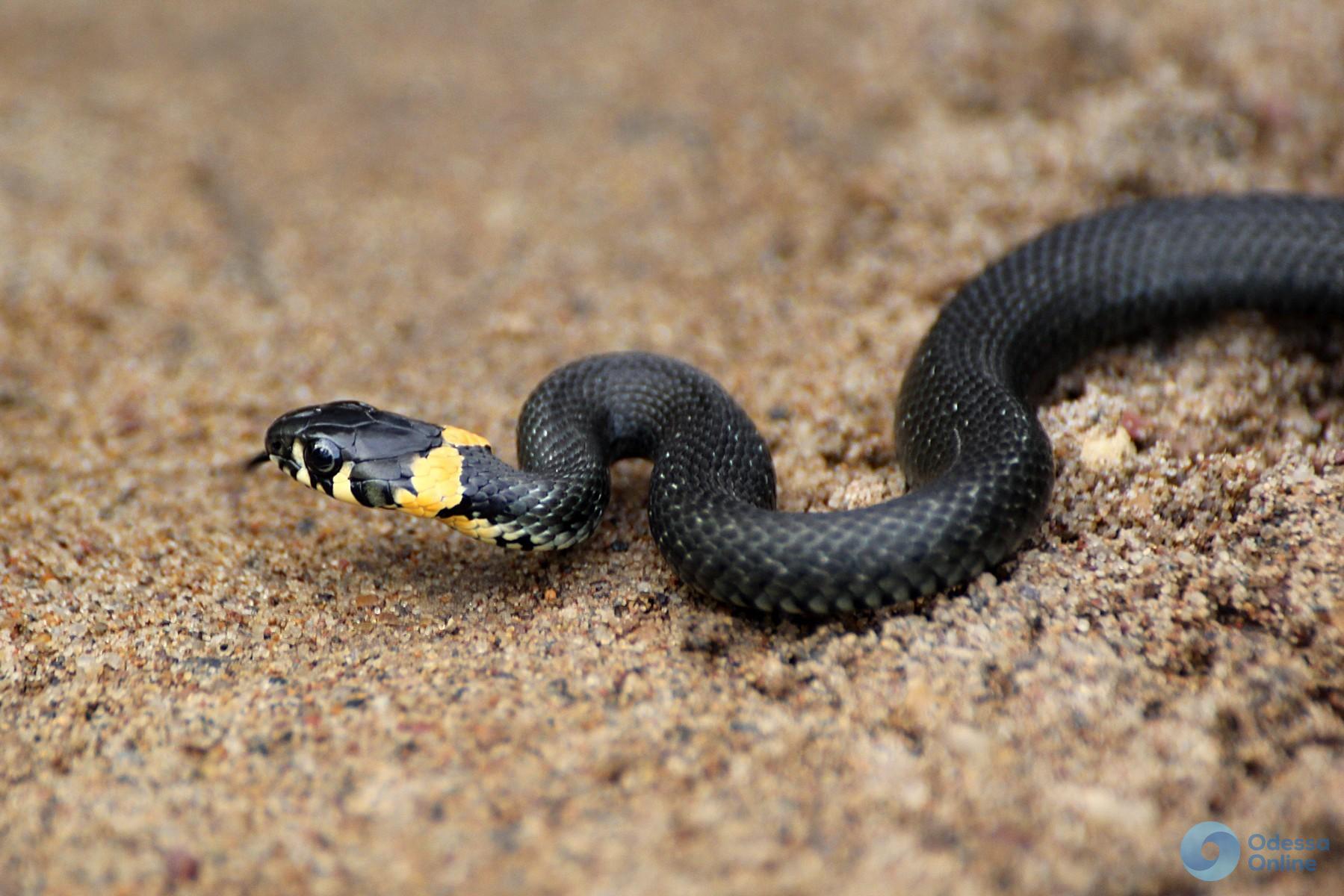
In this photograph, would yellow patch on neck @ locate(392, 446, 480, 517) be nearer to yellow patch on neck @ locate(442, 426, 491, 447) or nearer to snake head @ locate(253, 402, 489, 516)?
snake head @ locate(253, 402, 489, 516)

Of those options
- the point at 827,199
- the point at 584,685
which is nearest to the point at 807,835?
the point at 584,685

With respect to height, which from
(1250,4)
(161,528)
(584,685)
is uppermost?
(1250,4)

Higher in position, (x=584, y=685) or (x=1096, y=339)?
(x=1096, y=339)

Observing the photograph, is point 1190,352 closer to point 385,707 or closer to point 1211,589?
point 1211,589

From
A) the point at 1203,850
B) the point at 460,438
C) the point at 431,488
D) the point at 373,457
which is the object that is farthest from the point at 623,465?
the point at 1203,850

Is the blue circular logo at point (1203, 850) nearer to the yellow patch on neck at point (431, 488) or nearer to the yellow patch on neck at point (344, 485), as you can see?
the yellow patch on neck at point (431, 488)

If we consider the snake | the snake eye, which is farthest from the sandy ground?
the snake eye
